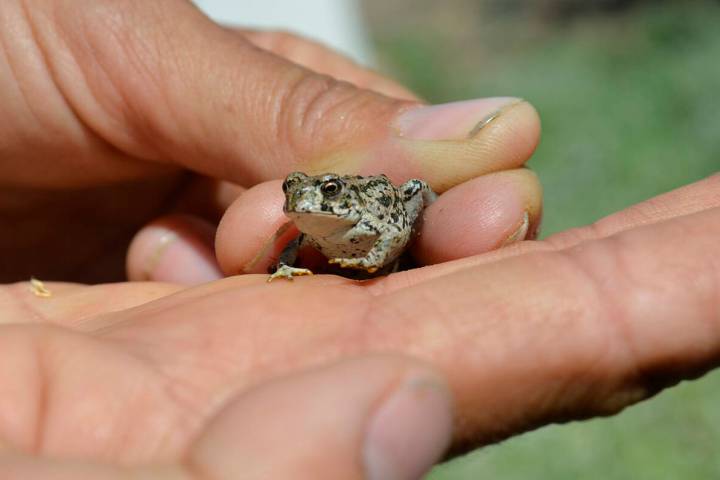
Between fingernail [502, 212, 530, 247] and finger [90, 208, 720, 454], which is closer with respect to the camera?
finger [90, 208, 720, 454]

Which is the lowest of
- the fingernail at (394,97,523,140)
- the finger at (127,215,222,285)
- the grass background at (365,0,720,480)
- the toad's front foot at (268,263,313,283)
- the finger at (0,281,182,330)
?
the grass background at (365,0,720,480)

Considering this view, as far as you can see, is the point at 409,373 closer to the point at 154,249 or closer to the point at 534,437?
the point at 154,249

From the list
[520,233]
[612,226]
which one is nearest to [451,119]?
[520,233]

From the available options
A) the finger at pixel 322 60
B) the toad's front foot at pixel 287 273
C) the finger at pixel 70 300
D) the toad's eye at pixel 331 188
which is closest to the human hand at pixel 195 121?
the toad's eye at pixel 331 188

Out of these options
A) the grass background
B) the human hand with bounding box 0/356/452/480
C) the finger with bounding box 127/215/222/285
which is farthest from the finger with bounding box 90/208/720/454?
the grass background

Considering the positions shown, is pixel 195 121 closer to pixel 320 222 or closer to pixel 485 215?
pixel 320 222

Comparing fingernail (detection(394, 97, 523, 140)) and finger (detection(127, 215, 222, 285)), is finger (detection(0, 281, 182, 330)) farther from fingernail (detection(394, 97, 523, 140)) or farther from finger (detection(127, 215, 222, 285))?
fingernail (detection(394, 97, 523, 140))
